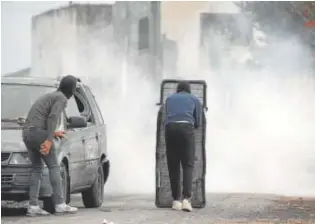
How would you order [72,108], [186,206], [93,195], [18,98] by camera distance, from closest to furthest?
1. [186,206]
2. [18,98]
3. [93,195]
4. [72,108]

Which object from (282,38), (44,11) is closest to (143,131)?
(44,11)

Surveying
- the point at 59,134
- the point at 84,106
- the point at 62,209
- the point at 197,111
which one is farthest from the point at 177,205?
the point at 84,106

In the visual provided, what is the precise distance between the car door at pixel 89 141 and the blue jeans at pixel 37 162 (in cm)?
127

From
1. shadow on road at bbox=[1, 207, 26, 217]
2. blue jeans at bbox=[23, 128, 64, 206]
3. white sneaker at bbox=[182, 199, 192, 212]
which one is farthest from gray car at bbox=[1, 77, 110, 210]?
white sneaker at bbox=[182, 199, 192, 212]

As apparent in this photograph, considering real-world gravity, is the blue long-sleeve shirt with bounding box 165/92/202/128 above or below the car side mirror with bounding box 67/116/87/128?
above

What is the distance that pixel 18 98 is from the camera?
39.9ft

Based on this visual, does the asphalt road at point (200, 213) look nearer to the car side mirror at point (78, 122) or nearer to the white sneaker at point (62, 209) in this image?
the white sneaker at point (62, 209)

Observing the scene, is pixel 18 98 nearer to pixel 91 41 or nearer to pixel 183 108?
pixel 183 108

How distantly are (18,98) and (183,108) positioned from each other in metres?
2.05

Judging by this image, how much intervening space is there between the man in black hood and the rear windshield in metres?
1.00

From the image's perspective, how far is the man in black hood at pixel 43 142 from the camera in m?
10.7

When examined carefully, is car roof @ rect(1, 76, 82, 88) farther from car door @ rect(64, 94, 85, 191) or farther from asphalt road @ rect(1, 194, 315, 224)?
asphalt road @ rect(1, 194, 315, 224)

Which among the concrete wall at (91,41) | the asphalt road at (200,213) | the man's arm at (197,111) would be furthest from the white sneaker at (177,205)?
the concrete wall at (91,41)

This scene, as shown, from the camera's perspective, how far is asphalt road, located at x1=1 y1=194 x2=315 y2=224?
10.3 m
